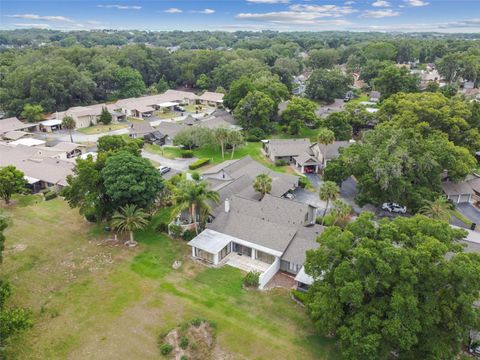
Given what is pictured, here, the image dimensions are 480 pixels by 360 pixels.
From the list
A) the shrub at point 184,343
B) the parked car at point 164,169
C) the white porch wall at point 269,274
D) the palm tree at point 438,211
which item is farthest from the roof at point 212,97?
the shrub at point 184,343

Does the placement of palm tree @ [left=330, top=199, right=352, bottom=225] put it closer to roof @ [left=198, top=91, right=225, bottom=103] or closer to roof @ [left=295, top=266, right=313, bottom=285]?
roof @ [left=295, top=266, right=313, bottom=285]

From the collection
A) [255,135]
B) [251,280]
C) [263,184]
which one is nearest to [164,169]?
[263,184]

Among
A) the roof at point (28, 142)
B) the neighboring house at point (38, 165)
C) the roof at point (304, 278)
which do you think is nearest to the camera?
the roof at point (304, 278)

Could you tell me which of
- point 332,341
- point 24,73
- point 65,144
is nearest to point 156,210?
point 332,341

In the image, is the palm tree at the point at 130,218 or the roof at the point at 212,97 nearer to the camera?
the palm tree at the point at 130,218

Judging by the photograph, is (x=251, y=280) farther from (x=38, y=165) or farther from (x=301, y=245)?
(x=38, y=165)

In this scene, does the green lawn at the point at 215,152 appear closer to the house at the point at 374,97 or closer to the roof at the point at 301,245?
the roof at the point at 301,245

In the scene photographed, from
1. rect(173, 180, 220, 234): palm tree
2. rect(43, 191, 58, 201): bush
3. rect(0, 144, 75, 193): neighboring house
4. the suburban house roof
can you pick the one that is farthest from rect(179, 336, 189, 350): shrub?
A: the suburban house roof
